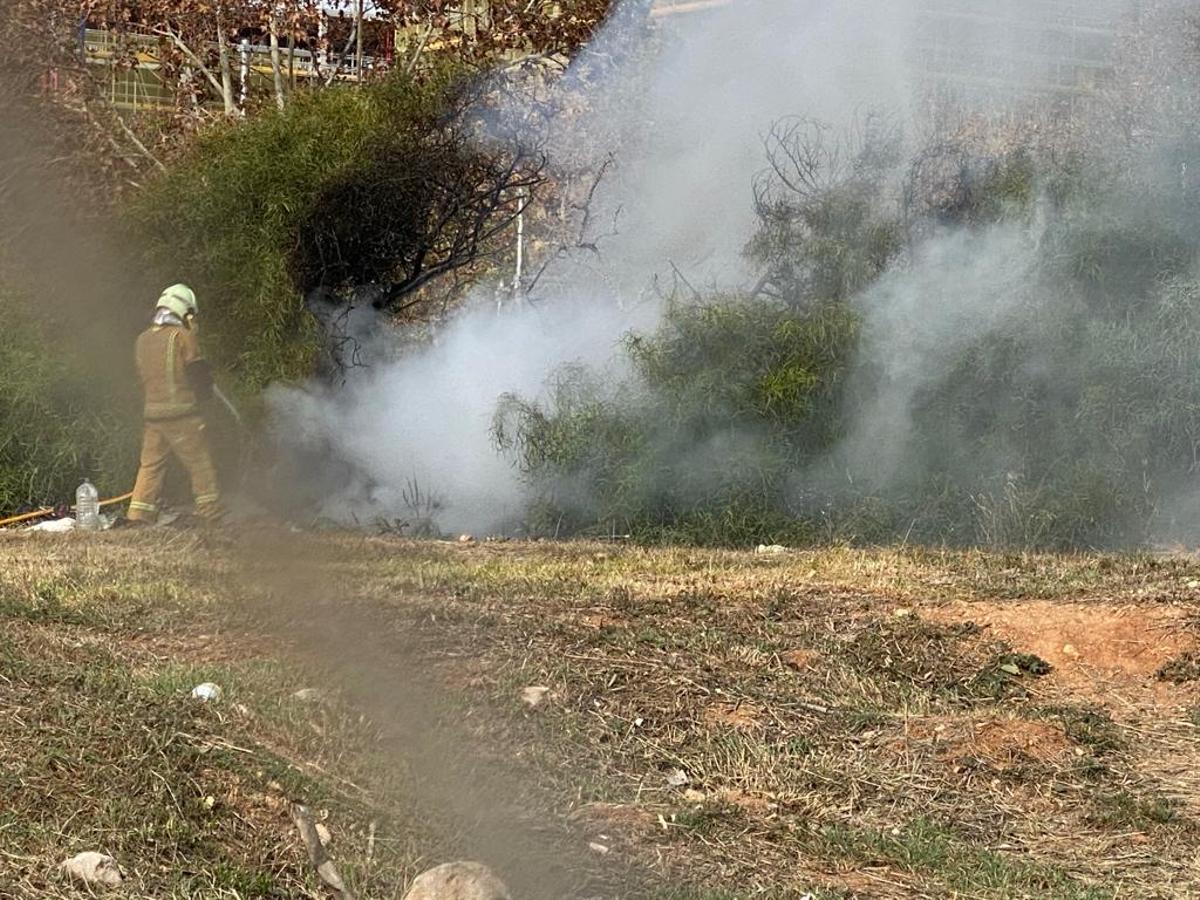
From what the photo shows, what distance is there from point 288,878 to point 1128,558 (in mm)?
5790

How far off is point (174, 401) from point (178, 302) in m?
0.62

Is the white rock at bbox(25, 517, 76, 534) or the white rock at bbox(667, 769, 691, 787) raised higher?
the white rock at bbox(25, 517, 76, 534)

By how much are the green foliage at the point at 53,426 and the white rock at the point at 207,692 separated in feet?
21.5

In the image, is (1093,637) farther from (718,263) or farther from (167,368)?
(718,263)

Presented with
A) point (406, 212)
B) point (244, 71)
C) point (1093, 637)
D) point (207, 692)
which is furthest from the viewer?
point (244, 71)

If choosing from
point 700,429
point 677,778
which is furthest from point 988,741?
point 700,429

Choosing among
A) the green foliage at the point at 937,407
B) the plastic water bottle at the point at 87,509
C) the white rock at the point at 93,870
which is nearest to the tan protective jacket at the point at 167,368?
the plastic water bottle at the point at 87,509

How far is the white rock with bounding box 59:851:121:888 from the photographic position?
3.28 m

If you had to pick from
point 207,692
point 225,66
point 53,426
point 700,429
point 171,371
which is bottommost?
point 207,692

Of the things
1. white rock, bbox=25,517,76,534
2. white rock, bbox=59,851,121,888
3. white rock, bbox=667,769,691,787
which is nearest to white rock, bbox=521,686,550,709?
white rock, bbox=667,769,691,787

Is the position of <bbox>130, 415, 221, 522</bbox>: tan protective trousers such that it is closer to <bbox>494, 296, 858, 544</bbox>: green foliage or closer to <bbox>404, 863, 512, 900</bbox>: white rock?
<bbox>494, 296, 858, 544</bbox>: green foliage

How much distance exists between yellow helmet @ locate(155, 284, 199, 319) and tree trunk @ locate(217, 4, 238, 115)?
603 centimetres

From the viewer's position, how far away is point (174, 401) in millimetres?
8805

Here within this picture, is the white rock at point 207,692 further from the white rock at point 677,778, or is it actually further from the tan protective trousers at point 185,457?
the tan protective trousers at point 185,457
